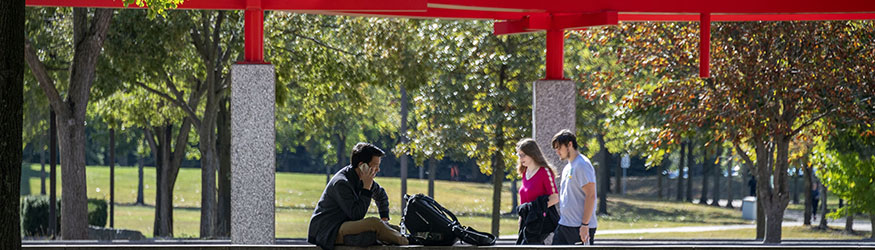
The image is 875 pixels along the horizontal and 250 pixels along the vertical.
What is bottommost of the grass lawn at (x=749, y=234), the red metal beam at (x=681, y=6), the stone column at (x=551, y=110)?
the grass lawn at (x=749, y=234)

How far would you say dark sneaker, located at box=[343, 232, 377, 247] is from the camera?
8.95m

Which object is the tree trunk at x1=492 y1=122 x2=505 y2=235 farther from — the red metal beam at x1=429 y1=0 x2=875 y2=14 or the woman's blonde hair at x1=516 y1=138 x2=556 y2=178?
the woman's blonde hair at x1=516 y1=138 x2=556 y2=178

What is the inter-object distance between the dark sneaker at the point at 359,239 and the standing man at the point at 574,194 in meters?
1.55

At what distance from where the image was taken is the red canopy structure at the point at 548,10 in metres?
11.5

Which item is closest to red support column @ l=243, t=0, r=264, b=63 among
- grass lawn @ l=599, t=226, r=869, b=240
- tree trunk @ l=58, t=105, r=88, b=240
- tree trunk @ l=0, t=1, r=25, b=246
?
tree trunk @ l=0, t=1, r=25, b=246

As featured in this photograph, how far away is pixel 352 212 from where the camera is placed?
8930 millimetres

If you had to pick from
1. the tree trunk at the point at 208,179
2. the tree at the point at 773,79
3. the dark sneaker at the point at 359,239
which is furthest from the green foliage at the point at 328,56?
the dark sneaker at the point at 359,239

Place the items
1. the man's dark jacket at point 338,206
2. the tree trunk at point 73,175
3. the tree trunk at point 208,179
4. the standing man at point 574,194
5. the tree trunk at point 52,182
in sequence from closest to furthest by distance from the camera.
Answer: the man's dark jacket at point 338,206, the standing man at point 574,194, the tree trunk at point 73,175, the tree trunk at point 52,182, the tree trunk at point 208,179

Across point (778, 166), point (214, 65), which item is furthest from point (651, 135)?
Result: point (214, 65)

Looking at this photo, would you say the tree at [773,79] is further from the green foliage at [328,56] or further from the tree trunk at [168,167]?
the tree trunk at [168,167]

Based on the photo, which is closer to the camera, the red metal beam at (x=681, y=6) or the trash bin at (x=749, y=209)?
the red metal beam at (x=681, y=6)

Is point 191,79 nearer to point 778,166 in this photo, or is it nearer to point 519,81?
point 519,81

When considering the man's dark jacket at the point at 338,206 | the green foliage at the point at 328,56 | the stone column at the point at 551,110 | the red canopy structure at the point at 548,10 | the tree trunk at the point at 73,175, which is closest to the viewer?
the man's dark jacket at the point at 338,206

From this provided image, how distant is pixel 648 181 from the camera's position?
74.4 m
